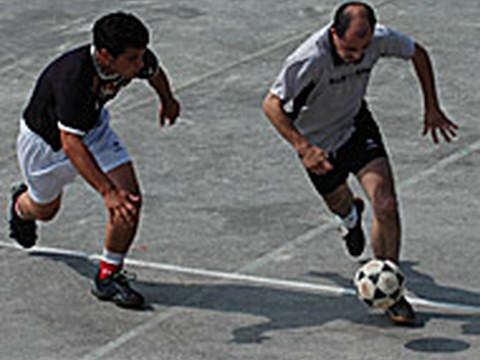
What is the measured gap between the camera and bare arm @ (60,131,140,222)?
→ 8.73m

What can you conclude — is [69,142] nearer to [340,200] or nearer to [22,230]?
[22,230]

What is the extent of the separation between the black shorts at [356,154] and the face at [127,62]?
1.36 m

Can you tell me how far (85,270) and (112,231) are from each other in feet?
2.75

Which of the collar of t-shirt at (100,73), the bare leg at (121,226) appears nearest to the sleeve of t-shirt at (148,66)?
the collar of t-shirt at (100,73)

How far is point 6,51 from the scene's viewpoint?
15148 mm

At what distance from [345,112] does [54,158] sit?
1.96 metres

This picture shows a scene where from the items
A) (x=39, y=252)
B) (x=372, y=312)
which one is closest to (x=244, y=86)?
(x=39, y=252)

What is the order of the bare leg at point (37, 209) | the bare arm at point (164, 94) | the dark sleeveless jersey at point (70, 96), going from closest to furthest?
the dark sleeveless jersey at point (70, 96)
the bare arm at point (164, 94)
the bare leg at point (37, 209)

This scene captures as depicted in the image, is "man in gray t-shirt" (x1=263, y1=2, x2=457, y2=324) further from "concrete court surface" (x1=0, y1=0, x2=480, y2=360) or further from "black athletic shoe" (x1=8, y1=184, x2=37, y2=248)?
"black athletic shoe" (x1=8, y1=184, x2=37, y2=248)

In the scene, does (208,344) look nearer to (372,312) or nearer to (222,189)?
(372,312)

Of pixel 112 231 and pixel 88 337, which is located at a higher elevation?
pixel 112 231

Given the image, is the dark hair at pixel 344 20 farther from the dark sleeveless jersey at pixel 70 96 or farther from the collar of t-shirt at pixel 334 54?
the dark sleeveless jersey at pixel 70 96

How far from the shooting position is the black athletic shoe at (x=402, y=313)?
8891 millimetres

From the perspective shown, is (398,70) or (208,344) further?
(398,70)
